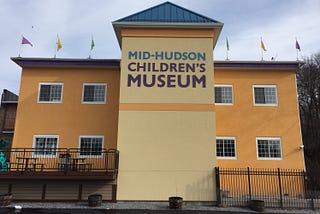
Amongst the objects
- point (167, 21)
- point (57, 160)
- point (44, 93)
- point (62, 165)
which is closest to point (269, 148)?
point (167, 21)

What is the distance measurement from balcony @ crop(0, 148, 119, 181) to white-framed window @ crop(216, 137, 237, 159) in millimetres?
6632

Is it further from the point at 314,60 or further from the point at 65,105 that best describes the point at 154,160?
the point at 314,60

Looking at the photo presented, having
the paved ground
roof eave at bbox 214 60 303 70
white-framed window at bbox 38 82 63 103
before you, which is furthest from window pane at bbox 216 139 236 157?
white-framed window at bbox 38 82 63 103

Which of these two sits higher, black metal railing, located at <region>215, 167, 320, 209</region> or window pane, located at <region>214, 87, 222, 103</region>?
window pane, located at <region>214, 87, 222, 103</region>

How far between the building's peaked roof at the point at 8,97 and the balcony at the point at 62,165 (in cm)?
1196

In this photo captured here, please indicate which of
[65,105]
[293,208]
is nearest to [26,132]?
[65,105]

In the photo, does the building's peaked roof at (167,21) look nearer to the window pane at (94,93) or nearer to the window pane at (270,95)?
the window pane at (94,93)

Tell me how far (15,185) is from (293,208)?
538 inches

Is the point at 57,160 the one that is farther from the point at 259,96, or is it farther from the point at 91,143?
the point at 259,96

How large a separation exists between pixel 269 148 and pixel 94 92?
1182 cm

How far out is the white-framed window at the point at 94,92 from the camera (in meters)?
16.4

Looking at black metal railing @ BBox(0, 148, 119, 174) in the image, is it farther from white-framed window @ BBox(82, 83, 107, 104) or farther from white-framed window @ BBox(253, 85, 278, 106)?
white-framed window @ BBox(253, 85, 278, 106)

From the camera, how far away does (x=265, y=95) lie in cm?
1686

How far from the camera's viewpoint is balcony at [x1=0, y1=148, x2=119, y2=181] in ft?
40.2
